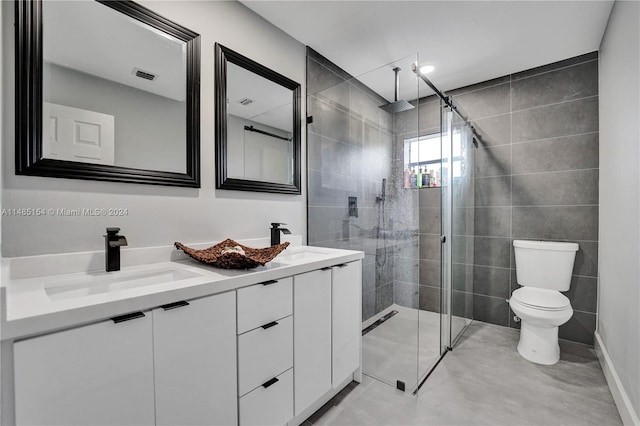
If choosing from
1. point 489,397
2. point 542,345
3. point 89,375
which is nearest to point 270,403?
point 89,375

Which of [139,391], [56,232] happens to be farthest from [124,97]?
[139,391]

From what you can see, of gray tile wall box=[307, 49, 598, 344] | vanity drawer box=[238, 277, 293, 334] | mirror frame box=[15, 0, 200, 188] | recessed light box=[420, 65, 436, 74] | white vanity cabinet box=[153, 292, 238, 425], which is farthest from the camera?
recessed light box=[420, 65, 436, 74]

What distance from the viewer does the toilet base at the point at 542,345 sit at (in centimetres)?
219

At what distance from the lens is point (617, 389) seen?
66.9 inches

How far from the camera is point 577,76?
248 centimetres

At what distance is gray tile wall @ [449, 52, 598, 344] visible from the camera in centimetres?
244

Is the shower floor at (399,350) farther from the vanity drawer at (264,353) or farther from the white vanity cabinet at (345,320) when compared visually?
the vanity drawer at (264,353)

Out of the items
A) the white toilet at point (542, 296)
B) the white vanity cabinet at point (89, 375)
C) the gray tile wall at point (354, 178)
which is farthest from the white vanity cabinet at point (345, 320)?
the white toilet at point (542, 296)

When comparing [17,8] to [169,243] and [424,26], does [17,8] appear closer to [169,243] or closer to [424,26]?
[169,243]

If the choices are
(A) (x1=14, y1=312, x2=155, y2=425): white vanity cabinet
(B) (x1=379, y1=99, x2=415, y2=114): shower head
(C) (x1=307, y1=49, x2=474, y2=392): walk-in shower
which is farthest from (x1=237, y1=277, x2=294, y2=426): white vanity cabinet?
(B) (x1=379, y1=99, x2=415, y2=114): shower head

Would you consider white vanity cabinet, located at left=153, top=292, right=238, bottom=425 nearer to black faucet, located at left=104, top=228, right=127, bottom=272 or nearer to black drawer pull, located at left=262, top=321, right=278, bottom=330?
black drawer pull, located at left=262, top=321, right=278, bottom=330

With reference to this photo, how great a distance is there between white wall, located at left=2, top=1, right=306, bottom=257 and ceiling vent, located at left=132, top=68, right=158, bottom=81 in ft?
0.80

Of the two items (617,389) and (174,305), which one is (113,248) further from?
(617,389)

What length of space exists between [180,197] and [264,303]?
2.36 feet
